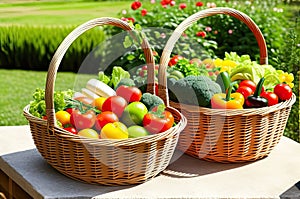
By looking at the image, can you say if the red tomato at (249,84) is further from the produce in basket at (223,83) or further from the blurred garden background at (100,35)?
the blurred garden background at (100,35)

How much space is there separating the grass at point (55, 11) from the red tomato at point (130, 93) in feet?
20.0

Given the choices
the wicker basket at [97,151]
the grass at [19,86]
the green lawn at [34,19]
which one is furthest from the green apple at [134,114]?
the green lawn at [34,19]

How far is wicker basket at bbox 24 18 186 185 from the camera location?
76.9 inches

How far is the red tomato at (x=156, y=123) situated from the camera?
2033 mm

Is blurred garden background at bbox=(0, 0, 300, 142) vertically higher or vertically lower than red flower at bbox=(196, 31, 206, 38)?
lower

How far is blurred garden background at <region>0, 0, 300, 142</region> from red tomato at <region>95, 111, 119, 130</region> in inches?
24.7

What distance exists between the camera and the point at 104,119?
2.04 m

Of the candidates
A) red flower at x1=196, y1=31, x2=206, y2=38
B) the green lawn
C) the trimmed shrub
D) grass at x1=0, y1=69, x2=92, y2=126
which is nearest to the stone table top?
red flower at x1=196, y1=31, x2=206, y2=38

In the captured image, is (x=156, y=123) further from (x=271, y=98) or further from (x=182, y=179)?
(x=271, y=98)

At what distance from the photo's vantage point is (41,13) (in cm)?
855

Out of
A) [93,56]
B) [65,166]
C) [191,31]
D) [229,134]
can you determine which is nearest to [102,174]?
[65,166]

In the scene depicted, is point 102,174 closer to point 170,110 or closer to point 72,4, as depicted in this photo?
point 170,110

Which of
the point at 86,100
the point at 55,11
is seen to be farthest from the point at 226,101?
the point at 55,11

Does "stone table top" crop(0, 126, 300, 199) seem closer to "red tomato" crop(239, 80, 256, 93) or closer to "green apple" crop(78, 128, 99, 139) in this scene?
"green apple" crop(78, 128, 99, 139)
